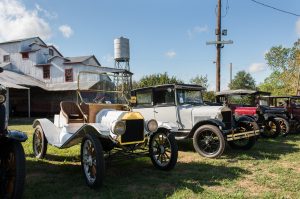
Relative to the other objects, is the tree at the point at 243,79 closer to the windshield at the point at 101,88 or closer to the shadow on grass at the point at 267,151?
the shadow on grass at the point at 267,151

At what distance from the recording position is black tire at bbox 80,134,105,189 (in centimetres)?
536

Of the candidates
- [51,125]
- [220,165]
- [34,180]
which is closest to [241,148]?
[220,165]

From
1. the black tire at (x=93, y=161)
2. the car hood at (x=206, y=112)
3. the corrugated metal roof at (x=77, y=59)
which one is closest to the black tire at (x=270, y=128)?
the car hood at (x=206, y=112)

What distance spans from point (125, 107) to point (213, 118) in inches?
109

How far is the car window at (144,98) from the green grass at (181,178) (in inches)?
83.9

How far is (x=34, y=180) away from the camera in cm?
599

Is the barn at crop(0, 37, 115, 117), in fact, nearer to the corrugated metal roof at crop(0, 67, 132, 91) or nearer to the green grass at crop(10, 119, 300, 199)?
the corrugated metal roof at crop(0, 67, 132, 91)

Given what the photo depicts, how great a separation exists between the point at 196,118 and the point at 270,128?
5469mm

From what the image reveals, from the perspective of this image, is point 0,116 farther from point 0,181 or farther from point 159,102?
point 159,102

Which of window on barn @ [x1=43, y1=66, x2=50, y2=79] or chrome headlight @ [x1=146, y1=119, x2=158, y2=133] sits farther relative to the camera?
window on barn @ [x1=43, y1=66, x2=50, y2=79]

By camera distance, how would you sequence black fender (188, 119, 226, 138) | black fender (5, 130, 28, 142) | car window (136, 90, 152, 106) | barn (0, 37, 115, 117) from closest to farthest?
black fender (5, 130, 28, 142) → black fender (188, 119, 226, 138) → car window (136, 90, 152, 106) → barn (0, 37, 115, 117)

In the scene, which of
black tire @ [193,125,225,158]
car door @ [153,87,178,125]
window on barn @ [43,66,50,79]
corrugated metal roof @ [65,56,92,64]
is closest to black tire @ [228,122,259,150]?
black tire @ [193,125,225,158]

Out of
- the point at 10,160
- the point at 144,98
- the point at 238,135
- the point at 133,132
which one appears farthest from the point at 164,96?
the point at 10,160

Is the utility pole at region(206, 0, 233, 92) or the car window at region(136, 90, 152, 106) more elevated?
the utility pole at region(206, 0, 233, 92)
